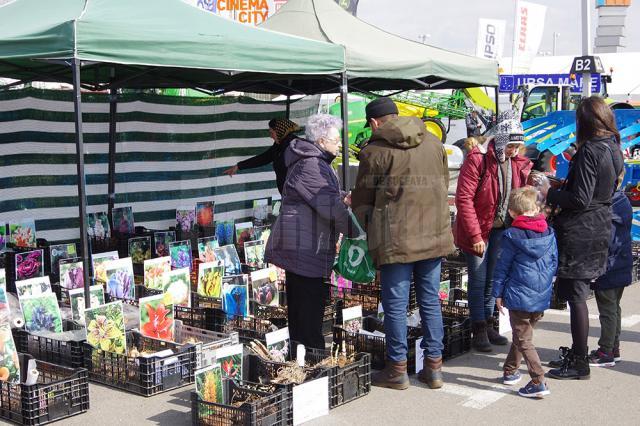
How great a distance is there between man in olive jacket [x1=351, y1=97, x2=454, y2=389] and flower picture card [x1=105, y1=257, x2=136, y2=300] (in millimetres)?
2335

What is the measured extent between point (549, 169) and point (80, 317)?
7996mm

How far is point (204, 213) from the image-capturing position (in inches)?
339

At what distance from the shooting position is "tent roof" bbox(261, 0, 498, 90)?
6969 millimetres

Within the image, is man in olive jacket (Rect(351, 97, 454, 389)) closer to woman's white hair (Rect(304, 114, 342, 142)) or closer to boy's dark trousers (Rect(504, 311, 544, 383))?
woman's white hair (Rect(304, 114, 342, 142))

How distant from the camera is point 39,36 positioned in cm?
496

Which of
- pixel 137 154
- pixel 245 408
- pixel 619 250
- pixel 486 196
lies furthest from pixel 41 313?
pixel 619 250

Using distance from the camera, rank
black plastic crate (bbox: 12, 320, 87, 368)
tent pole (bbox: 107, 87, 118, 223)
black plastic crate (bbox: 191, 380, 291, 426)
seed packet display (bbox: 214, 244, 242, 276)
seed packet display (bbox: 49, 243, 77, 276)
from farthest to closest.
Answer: tent pole (bbox: 107, 87, 118, 223)
seed packet display (bbox: 214, 244, 242, 276)
seed packet display (bbox: 49, 243, 77, 276)
black plastic crate (bbox: 12, 320, 87, 368)
black plastic crate (bbox: 191, 380, 291, 426)

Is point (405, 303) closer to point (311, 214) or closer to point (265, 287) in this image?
point (311, 214)

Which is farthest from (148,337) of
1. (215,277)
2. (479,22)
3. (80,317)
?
(479,22)

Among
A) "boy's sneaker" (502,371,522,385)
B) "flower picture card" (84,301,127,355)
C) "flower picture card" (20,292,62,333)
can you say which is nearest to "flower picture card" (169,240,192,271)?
"flower picture card" (20,292,62,333)

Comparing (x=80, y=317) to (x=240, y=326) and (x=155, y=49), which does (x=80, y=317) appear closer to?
(x=240, y=326)

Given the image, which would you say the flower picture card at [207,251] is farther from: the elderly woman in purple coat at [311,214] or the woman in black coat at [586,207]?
the woman in black coat at [586,207]

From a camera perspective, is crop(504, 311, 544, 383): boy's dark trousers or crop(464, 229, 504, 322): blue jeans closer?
crop(504, 311, 544, 383): boy's dark trousers

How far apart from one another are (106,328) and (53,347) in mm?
423
